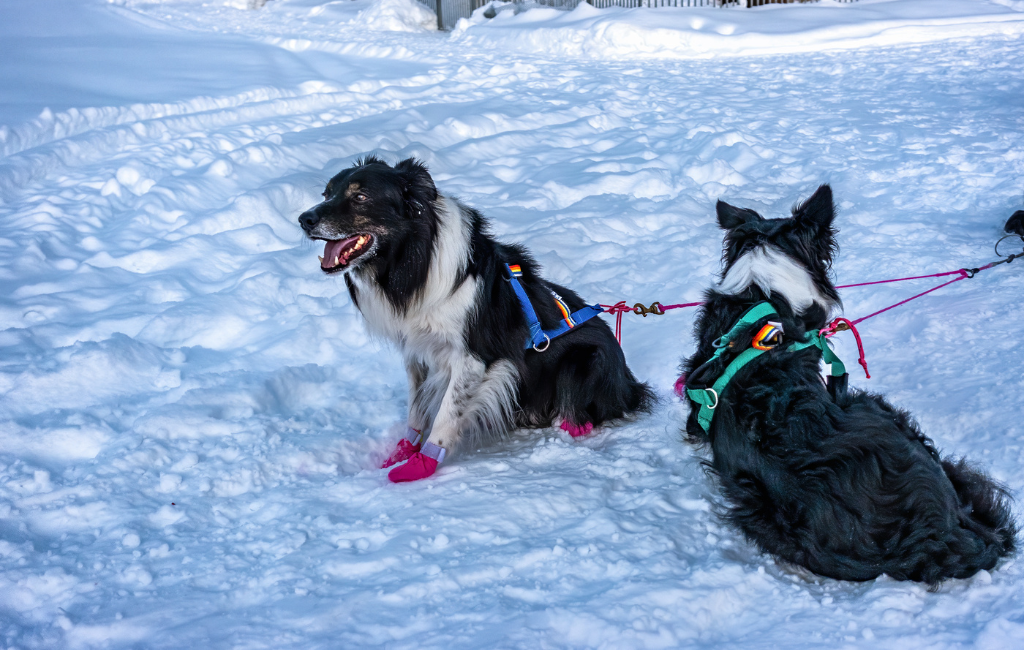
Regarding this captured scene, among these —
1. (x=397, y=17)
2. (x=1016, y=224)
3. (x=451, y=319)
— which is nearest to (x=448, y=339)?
(x=451, y=319)

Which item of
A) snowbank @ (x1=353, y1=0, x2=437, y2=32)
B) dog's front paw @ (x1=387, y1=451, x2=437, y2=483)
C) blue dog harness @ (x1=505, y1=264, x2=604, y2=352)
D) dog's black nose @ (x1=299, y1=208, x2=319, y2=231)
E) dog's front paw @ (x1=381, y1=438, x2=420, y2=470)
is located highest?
snowbank @ (x1=353, y1=0, x2=437, y2=32)

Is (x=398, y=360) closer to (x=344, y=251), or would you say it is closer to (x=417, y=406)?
(x=417, y=406)

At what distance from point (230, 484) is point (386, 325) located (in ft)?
3.33

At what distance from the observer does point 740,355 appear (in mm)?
2711

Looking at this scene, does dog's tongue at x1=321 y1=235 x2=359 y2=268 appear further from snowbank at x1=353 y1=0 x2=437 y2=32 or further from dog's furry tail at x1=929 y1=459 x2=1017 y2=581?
snowbank at x1=353 y1=0 x2=437 y2=32

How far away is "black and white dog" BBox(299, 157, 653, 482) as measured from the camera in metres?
3.32

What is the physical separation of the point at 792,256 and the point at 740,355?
0.50 m

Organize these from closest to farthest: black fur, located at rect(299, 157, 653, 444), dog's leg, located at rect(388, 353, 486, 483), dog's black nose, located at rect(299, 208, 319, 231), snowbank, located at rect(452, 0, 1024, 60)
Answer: dog's black nose, located at rect(299, 208, 319, 231) → black fur, located at rect(299, 157, 653, 444) → dog's leg, located at rect(388, 353, 486, 483) → snowbank, located at rect(452, 0, 1024, 60)

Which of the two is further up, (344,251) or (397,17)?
(397,17)

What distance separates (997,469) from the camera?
2908 mm

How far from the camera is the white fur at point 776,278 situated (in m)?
2.82

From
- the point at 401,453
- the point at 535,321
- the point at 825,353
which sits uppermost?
the point at 825,353

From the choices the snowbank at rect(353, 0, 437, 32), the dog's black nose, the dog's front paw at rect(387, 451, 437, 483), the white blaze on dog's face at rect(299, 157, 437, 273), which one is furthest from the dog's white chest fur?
the snowbank at rect(353, 0, 437, 32)

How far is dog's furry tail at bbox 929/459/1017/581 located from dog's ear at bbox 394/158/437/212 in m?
2.38
